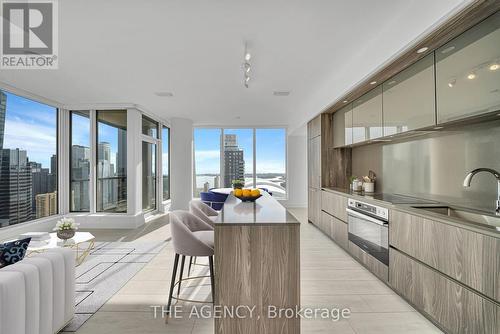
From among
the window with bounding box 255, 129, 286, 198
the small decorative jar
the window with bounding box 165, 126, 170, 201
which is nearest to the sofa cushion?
the small decorative jar

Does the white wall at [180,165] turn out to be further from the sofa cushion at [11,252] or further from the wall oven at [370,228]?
the sofa cushion at [11,252]

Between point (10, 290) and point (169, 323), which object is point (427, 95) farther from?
point (10, 290)

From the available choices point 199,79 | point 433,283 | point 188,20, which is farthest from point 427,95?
point 199,79

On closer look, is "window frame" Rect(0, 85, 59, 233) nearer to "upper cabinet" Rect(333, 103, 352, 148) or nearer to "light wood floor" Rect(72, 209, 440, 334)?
"light wood floor" Rect(72, 209, 440, 334)

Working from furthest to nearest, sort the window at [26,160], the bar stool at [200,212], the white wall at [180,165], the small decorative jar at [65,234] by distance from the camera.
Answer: the white wall at [180,165] < the window at [26,160] < the small decorative jar at [65,234] < the bar stool at [200,212]

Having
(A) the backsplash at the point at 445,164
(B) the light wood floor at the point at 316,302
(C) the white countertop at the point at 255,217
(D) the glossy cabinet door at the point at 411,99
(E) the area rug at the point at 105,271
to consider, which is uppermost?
(D) the glossy cabinet door at the point at 411,99

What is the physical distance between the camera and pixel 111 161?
5570mm

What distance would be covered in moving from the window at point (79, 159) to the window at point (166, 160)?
201cm

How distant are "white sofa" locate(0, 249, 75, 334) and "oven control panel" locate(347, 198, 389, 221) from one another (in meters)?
2.89

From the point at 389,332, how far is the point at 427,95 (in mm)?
2048

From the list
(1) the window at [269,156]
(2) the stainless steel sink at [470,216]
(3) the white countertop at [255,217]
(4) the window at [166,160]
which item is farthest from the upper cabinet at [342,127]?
(4) the window at [166,160]

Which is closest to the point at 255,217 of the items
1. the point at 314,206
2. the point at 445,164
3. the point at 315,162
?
the point at 445,164

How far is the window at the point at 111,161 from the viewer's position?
5543 mm

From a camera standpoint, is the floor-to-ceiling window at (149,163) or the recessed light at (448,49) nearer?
the recessed light at (448,49)
